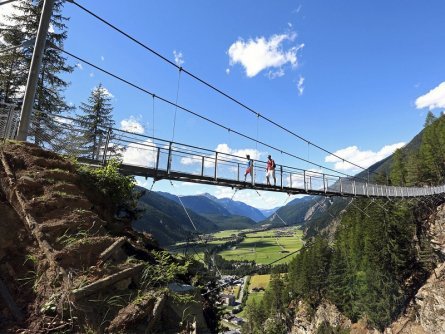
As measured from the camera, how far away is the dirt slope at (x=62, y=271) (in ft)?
15.4

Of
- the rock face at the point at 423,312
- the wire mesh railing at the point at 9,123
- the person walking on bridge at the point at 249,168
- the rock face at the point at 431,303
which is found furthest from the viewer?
the rock face at the point at 423,312

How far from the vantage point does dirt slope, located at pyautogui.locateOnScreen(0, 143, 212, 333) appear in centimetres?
468

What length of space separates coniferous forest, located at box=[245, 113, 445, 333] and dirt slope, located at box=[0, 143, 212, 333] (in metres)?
55.4

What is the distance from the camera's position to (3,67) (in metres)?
24.1

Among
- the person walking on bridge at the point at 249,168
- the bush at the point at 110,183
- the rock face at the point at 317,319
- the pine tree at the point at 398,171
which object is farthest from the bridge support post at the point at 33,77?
the pine tree at the point at 398,171

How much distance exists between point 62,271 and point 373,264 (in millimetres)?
73419

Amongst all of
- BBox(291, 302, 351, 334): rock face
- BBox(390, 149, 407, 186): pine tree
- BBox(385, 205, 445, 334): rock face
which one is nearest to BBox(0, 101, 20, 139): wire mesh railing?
BBox(385, 205, 445, 334): rock face

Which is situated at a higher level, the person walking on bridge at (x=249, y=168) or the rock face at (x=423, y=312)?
the person walking on bridge at (x=249, y=168)

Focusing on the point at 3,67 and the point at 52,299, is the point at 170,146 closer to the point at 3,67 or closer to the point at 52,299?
the point at 52,299

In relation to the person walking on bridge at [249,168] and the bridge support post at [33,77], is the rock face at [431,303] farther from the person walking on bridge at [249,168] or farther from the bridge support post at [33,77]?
the bridge support post at [33,77]

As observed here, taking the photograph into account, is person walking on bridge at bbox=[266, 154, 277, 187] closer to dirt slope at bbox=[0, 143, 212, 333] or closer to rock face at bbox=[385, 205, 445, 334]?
dirt slope at bbox=[0, 143, 212, 333]

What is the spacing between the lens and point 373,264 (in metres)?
68.6

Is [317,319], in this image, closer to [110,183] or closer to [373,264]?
[373,264]

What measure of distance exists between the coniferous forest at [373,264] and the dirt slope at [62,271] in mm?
55368
